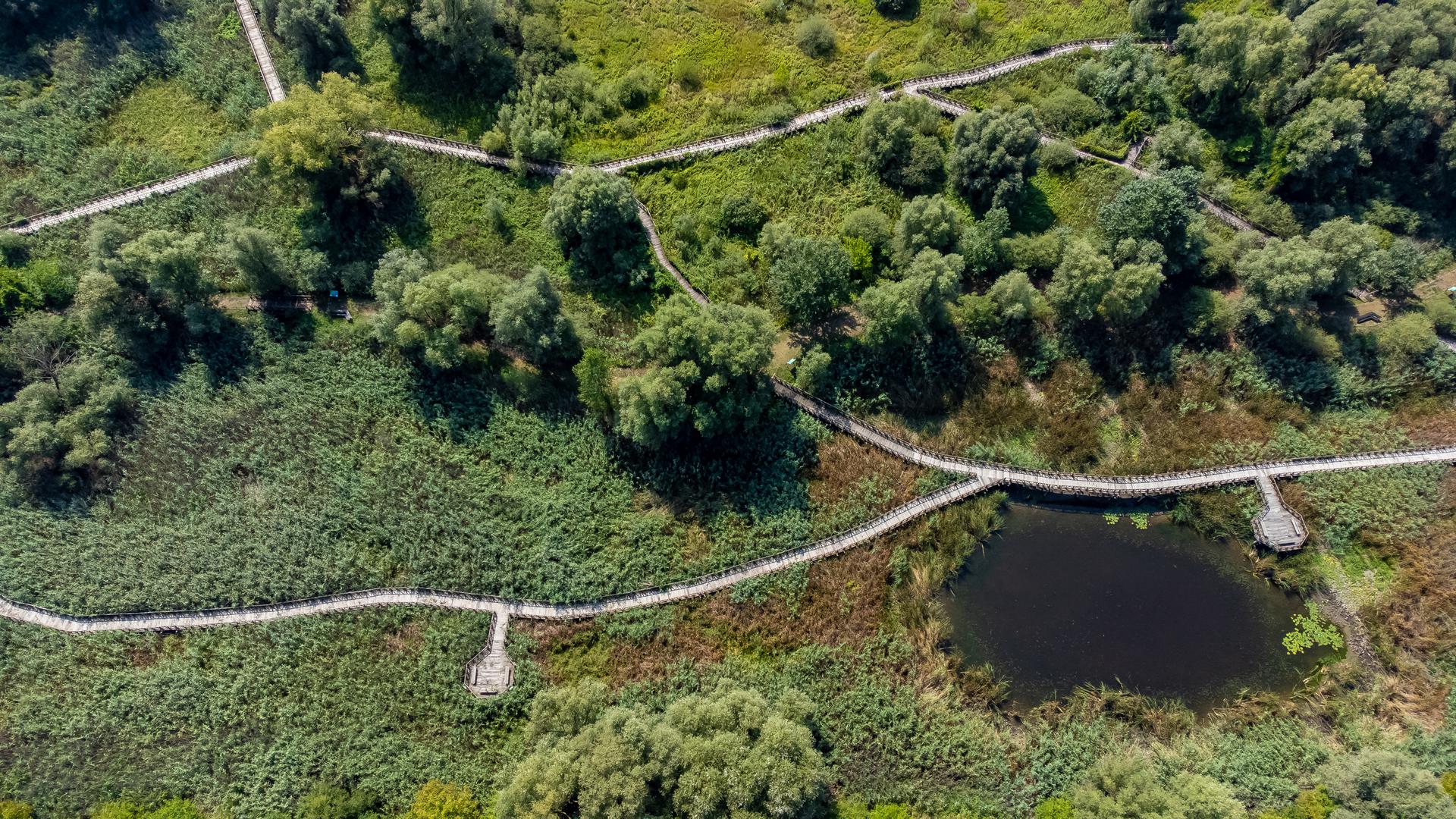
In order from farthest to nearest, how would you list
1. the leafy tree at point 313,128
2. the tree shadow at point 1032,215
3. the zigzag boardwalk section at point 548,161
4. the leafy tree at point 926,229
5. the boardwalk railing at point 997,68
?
the boardwalk railing at point 997,68 → the tree shadow at point 1032,215 → the zigzag boardwalk section at point 548,161 → the leafy tree at point 926,229 → the leafy tree at point 313,128

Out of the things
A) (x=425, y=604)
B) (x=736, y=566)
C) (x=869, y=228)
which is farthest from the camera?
(x=869, y=228)

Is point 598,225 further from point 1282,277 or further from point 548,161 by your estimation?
point 1282,277

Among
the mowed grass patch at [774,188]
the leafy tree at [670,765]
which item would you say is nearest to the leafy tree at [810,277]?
the mowed grass patch at [774,188]

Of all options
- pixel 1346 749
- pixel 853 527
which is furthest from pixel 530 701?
pixel 1346 749

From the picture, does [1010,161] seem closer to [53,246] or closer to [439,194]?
[439,194]

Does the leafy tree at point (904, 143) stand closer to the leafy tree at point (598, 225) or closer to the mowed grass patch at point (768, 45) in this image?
the mowed grass patch at point (768, 45)

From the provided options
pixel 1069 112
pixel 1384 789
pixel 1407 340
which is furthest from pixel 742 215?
pixel 1384 789

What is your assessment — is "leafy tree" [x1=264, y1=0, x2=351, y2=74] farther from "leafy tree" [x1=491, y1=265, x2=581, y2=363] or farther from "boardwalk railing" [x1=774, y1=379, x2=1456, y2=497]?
"boardwalk railing" [x1=774, y1=379, x2=1456, y2=497]
